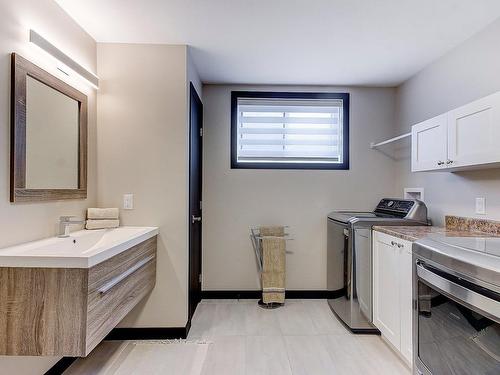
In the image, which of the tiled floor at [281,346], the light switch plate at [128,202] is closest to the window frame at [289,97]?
the light switch plate at [128,202]

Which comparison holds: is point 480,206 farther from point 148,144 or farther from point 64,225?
point 64,225

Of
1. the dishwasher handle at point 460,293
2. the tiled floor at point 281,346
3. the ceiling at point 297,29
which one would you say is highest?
the ceiling at point 297,29

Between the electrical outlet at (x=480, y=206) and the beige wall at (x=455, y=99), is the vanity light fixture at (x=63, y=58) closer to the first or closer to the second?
the beige wall at (x=455, y=99)

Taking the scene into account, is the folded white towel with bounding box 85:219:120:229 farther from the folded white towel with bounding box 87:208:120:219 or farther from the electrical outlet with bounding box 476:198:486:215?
the electrical outlet with bounding box 476:198:486:215

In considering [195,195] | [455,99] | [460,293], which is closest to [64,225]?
[195,195]

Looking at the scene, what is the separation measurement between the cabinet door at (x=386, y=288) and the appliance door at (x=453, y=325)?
0.47 m

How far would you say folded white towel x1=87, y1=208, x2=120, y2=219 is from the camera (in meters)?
2.29

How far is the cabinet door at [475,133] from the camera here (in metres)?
1.71

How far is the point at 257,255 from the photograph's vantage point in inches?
131

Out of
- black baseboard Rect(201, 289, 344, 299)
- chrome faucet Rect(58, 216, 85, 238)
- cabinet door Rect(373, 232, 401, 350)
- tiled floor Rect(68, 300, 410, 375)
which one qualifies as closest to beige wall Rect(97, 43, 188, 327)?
tiled floor Rect(68, 300, 410, 375)

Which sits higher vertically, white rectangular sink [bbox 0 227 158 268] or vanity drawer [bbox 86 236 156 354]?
white rectangular sink [bbox 0 227 158 268]

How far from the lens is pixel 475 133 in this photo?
1.86 meters

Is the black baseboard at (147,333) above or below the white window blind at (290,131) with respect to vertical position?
below

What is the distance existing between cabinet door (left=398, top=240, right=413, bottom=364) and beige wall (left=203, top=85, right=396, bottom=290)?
1347mm
